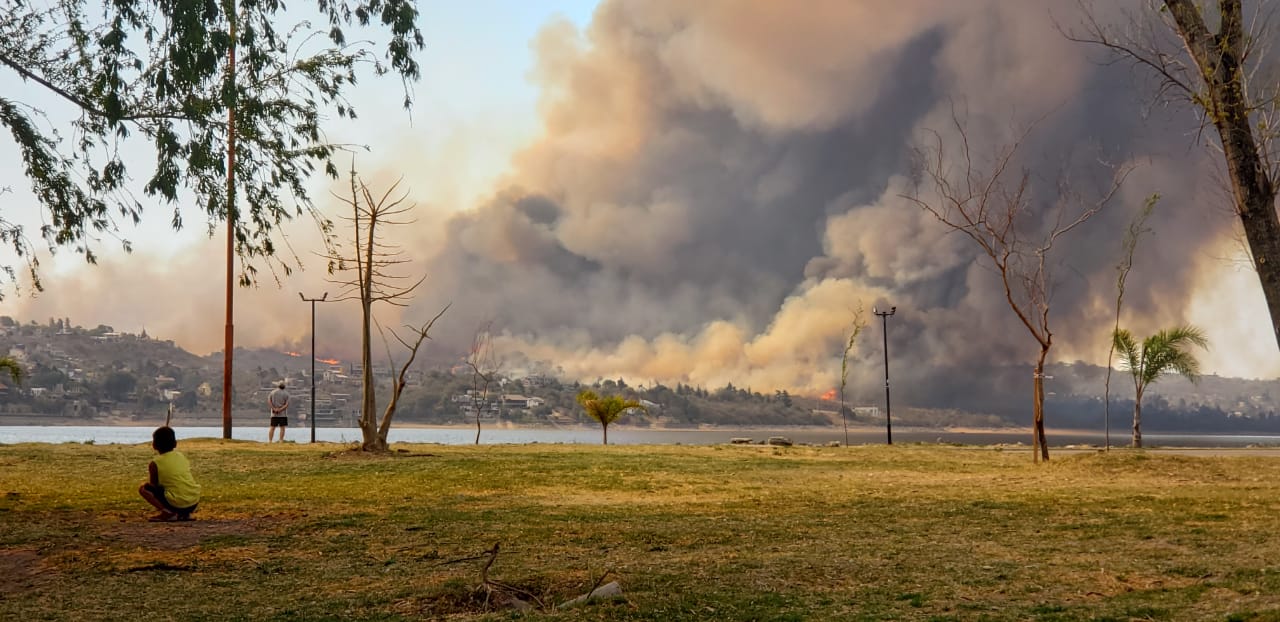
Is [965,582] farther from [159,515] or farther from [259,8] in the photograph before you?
[259,8]

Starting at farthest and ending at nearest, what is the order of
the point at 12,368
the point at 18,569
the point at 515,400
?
the point at 515,400 → the point at 12,368 → the point at 18,569

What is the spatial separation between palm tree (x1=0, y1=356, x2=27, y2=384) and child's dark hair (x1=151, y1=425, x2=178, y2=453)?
13.4 meters

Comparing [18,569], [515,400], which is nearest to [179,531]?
[18,569]

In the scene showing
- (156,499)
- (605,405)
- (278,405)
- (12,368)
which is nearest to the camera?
(156,499)

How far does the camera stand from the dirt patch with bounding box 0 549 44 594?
8.99m

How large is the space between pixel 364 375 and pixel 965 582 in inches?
827

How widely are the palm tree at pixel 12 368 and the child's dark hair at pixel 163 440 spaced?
13404 millimetres

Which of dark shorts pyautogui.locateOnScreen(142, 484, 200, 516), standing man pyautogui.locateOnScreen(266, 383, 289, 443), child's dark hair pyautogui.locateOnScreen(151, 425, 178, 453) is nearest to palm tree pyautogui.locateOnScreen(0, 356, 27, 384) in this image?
standing man pyautogui.locateOnScreen(266, 383, 289, 443)

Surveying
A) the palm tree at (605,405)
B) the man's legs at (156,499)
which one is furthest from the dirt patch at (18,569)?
the palm tree at (605,405)

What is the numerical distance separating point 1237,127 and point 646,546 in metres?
6.73

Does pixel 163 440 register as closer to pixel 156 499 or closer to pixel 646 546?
pixel 156 499

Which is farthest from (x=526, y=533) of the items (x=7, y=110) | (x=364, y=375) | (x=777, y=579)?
(x=364, y=375)

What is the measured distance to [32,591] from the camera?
873 cm

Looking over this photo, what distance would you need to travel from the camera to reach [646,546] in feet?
35.5
